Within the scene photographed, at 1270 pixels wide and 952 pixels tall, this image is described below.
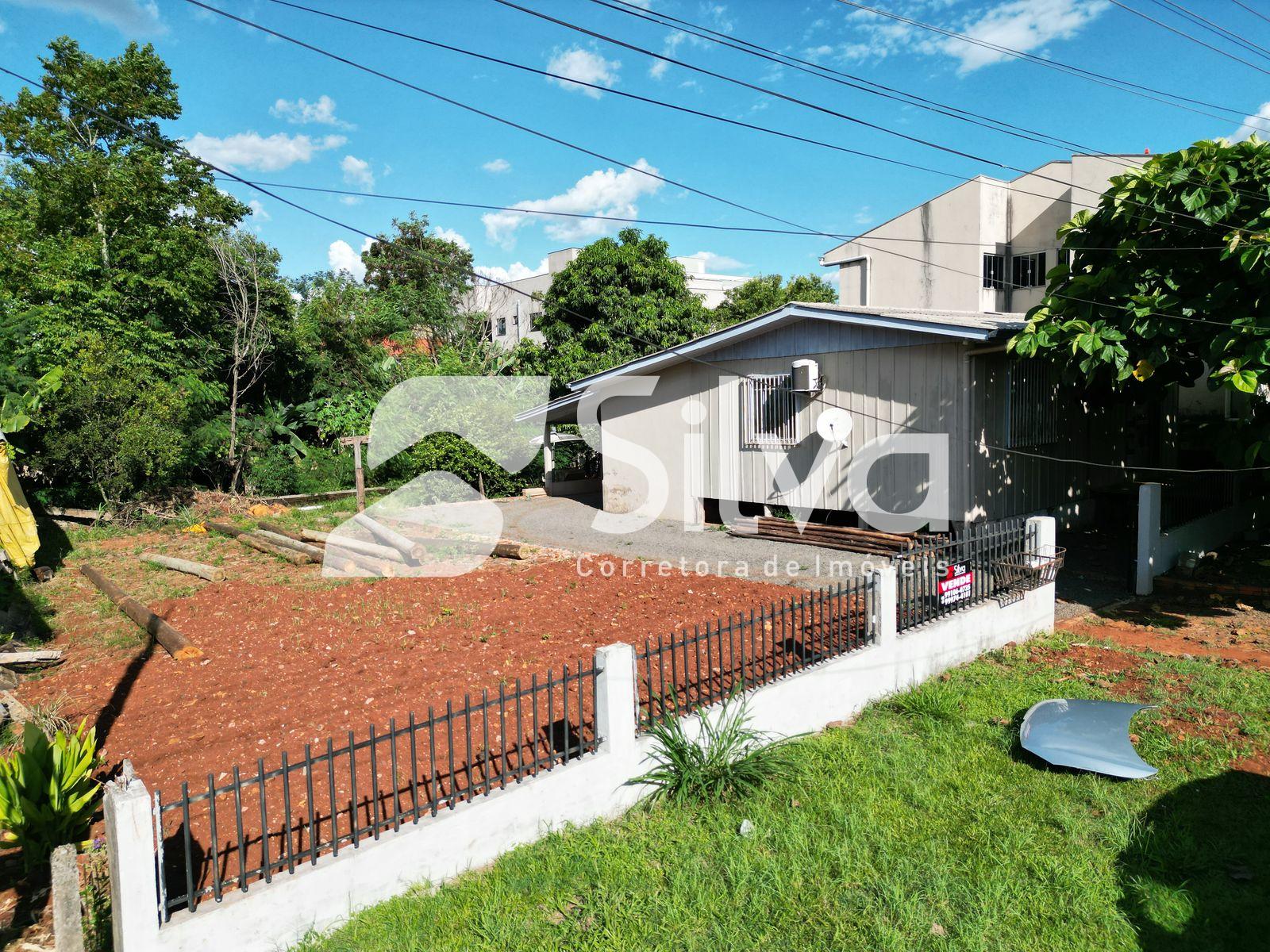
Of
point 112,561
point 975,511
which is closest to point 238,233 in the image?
point 112,561

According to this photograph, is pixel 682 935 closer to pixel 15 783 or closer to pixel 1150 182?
pixel 15 783

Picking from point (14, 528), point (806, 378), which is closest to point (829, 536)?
point (806, 378)

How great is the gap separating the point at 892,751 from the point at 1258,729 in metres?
3.10

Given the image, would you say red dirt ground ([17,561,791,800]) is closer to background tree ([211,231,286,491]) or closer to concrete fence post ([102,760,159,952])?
concrete fence post ([102,760,159,952])

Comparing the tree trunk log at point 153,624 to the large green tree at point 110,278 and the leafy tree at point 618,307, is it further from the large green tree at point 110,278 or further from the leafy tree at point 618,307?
the leafy tree at point 618,307

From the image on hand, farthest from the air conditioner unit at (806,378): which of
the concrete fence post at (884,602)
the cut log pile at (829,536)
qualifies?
the concrete fence post at (884,602)

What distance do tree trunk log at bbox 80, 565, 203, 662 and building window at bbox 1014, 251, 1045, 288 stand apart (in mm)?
28898

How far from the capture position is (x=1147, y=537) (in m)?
10.8

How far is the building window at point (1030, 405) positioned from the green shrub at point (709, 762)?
9018 millimetres

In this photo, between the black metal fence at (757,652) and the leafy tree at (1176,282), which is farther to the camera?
the leafy tree at (1176,282)

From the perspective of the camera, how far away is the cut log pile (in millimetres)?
12734

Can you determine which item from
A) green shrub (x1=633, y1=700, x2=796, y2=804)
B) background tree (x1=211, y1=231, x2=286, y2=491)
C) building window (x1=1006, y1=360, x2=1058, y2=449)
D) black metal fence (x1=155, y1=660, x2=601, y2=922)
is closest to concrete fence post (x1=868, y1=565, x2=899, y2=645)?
green shrub (x1=633, y1=700, x2=796, y2=804)

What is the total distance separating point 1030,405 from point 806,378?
12.5ft

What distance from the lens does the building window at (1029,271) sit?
2762cm
